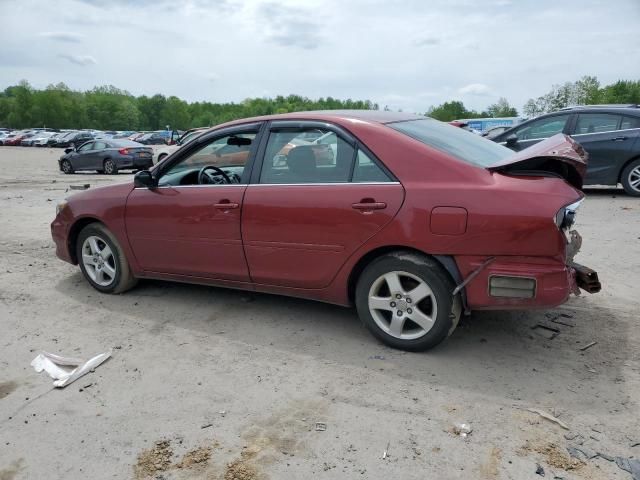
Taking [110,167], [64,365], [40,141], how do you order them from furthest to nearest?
[40,141], [110,167], [64,365]

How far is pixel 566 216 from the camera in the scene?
131 inches

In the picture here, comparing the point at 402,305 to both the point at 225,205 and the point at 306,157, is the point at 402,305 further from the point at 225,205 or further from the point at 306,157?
the point at 225,205

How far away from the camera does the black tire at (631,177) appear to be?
9672mm

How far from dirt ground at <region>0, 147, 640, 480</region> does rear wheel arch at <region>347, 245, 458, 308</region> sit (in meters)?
0.43

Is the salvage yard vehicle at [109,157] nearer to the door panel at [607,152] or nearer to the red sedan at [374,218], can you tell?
the door panel at [607,152]

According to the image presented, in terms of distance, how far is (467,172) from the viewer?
3438mm

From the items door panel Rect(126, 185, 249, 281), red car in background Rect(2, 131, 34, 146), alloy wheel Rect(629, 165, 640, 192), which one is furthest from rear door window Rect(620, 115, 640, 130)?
red car in background Rect(2, 131, 34, 146)

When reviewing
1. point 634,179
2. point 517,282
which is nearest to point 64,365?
point 517,282

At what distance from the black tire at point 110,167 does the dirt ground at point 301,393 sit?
52.6ft

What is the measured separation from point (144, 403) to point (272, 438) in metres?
0.88

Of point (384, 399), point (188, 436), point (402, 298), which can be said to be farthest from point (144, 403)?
point (402, 298)

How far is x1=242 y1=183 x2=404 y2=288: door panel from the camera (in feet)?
11.9

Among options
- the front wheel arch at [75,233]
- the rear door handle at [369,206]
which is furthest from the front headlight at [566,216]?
the front wheel arch at [75,233]

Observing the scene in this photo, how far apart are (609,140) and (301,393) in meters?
8.74
